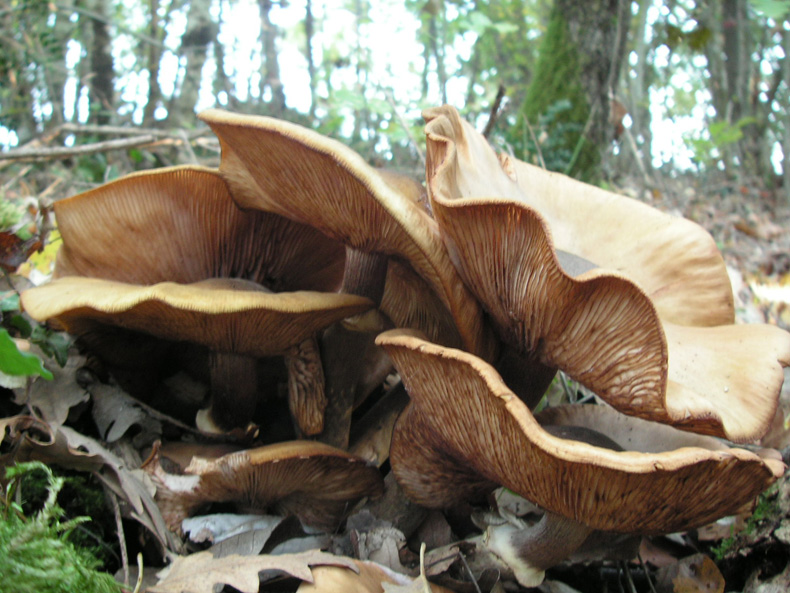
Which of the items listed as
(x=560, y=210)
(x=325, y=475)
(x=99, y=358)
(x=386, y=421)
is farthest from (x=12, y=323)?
(x=560, y=210)

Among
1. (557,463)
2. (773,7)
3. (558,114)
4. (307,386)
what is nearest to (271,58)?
(558,114)

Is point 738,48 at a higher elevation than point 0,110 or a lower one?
higher

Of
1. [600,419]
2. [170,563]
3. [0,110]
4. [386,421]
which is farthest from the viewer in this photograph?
[0,110]

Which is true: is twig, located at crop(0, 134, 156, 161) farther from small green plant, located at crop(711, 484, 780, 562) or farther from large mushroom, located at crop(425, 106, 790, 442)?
small green plant, located at crop(711, 484, 780, 562)

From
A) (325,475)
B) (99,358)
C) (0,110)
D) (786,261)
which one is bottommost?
(786,261)

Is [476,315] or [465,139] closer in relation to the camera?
[476,315]

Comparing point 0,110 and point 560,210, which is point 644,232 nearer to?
point 560,210

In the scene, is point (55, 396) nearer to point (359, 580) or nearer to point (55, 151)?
point (359, 580)
